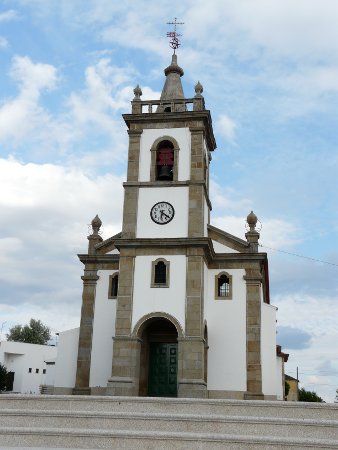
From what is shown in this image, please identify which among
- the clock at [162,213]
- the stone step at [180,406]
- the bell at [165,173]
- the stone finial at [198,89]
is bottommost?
the stone step at [180,406]

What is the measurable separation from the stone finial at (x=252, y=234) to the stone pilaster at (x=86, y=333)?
708 centimetres

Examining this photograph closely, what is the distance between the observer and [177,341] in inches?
902

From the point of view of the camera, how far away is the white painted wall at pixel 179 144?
24.5m

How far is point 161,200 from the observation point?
946 inches

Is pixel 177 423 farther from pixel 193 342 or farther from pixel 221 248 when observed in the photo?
pixel 221 248

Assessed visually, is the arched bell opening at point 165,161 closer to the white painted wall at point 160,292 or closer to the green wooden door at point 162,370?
the white painted wall at point 160,292

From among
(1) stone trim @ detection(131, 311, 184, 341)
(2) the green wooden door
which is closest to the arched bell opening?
(1) stone trim @ detection(131, 311, 184, 341)

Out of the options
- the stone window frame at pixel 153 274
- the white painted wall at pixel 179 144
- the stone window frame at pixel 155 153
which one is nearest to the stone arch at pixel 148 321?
the stone window frame at pixel 153 274

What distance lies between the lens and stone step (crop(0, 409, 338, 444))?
13219 mm

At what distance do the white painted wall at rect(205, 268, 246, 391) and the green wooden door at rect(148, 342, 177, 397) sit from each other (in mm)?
1496

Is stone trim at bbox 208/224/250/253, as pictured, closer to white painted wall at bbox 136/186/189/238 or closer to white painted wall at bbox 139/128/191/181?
white painted wall at bbox 136/186/189/238

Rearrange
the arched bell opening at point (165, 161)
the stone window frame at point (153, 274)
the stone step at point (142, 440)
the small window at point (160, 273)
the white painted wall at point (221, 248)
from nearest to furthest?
the stone step at point (142, 440), the stone window frame at point (153, 274), the small window at point (160, 273), the arched bell opening at point (165, 161), the white painted wall at point (221, 248)

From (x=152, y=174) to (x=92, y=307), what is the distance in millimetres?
6506

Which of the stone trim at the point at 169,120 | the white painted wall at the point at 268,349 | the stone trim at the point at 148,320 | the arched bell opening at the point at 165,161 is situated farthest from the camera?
the stone trim at the point at 169,120
